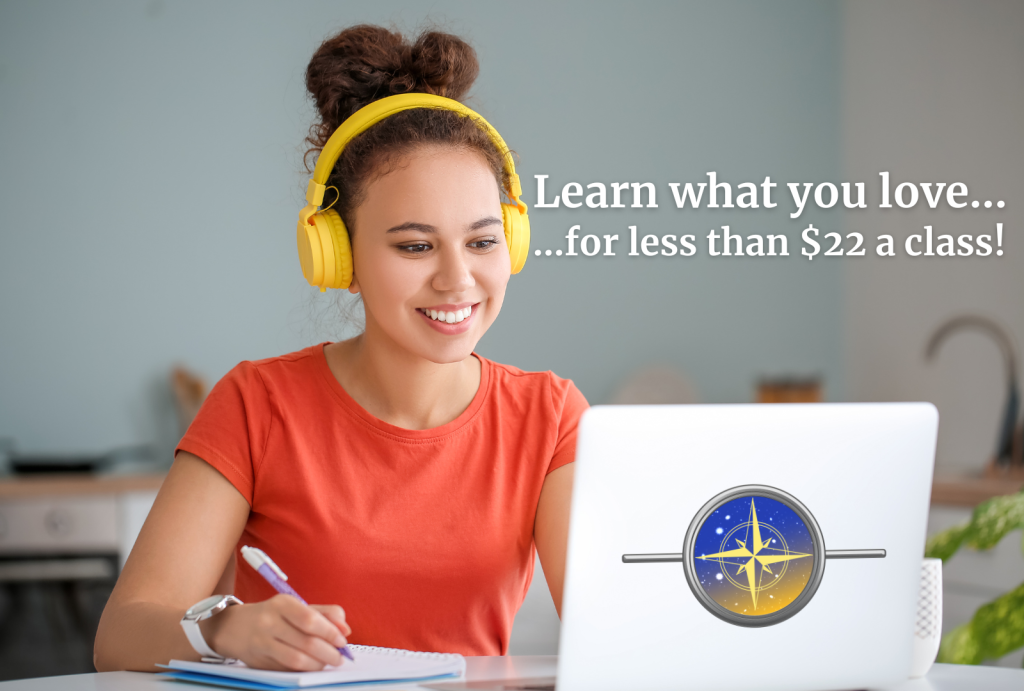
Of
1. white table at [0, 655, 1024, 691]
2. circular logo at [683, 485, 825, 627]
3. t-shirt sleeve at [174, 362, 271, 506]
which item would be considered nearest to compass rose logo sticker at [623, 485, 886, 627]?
circular logo at [683, 485, 825, 627]

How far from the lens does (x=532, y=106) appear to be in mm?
3242

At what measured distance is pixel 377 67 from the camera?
1.23 metres

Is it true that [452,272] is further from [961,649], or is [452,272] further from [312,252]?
[961,649]


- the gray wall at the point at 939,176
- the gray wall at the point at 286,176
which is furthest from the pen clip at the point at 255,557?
the gray wall at the point at 939,176

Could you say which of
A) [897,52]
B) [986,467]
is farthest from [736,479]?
[897,52]

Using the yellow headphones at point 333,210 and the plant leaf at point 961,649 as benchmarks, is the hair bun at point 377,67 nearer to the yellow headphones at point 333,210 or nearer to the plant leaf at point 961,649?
the yellow headphones at point 333,210

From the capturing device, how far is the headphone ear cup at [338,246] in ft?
3.92

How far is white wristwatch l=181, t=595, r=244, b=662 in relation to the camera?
0.82 m

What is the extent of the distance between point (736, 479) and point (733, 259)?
109 inches

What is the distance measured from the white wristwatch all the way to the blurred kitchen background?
192 centimetres

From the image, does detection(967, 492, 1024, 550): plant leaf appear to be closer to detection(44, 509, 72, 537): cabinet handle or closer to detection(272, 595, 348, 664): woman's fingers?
detection(272, 595, 348, 664): woman's fingers

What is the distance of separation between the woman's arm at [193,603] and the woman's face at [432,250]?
0.99 feet

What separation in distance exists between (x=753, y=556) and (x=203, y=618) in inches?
19.2

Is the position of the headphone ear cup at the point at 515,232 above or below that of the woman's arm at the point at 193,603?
above
